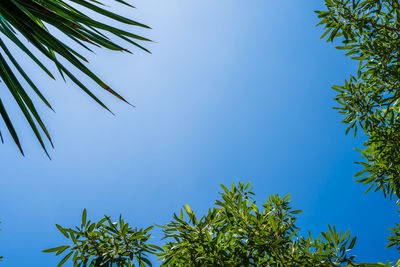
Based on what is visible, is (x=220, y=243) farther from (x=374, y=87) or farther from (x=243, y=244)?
(x=374, y=87)

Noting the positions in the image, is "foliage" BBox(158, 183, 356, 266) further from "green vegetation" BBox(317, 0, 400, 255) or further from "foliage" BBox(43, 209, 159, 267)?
"green vegetation" BBox(317, 0, 400, 255)

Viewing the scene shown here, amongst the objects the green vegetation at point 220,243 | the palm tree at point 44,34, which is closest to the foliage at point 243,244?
the green vegetation at point 220,243

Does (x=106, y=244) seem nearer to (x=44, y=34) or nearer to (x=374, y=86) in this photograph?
(x=44, y=34)

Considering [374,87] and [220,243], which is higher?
[374,87]

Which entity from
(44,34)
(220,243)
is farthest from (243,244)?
(44,34)

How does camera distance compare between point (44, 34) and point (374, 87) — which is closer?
point (44, 34)

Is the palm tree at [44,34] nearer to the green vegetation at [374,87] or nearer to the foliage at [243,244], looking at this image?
the foliage at [243,244]

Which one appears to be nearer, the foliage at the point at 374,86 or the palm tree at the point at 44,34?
the palm tree at the point at 44,34

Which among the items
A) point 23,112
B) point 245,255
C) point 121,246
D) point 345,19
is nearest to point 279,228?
point 245,255

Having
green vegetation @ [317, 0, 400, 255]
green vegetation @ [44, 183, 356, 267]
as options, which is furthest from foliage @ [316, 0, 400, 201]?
green vegetation @ [44, 183, 356, 267]

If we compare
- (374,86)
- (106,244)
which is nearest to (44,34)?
(106,244)

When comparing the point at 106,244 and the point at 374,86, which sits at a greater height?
the point at 374,86

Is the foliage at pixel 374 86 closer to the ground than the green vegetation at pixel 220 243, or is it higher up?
higher up

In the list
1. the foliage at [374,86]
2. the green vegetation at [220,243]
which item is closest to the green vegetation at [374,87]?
the foliage at [374,86]
